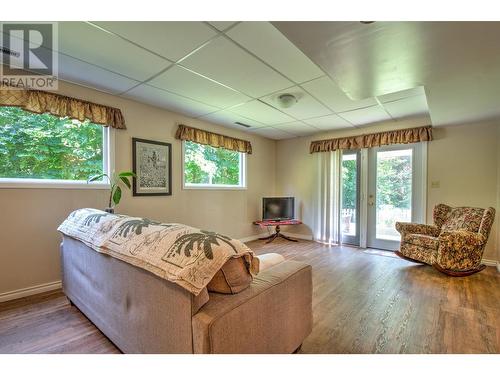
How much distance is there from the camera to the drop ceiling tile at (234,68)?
199 cm

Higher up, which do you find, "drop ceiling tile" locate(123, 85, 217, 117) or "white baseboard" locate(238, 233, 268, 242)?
"drop ceiling tile" locate(123, 85, 217, 117)

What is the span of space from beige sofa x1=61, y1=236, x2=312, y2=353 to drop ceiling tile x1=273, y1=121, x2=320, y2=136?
323 cm

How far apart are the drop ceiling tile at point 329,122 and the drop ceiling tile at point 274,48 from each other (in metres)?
1.53

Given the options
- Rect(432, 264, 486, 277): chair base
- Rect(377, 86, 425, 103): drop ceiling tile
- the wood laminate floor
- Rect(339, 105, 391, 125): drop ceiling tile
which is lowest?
the wood laminate floor

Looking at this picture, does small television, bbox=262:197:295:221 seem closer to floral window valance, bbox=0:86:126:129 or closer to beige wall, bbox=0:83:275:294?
beige wall, bbox=0:83:275:294

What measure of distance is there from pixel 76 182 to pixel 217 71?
6.66ft

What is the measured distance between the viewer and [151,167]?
3373mm

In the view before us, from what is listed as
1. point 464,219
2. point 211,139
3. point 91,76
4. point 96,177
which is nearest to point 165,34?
point 91,76

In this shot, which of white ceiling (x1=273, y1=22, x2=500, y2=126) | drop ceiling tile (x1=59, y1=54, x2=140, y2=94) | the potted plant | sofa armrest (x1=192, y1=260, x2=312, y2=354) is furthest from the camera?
the potted plant

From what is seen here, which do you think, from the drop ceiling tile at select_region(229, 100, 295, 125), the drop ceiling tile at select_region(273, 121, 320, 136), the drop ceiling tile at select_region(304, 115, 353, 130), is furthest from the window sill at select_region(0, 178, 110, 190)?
the drop ceiling tile at select_region(304, 115, 353, 130)

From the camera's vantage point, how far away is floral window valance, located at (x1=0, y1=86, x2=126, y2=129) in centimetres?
228

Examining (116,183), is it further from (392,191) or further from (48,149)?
(392,191)

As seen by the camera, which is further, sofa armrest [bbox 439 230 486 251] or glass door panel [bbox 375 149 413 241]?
glass door panel [bbox 375 149 413 241]

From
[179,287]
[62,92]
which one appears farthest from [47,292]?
[179,287]
